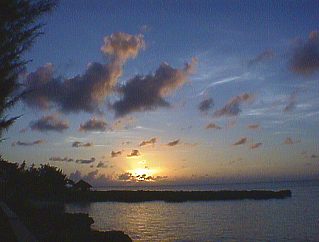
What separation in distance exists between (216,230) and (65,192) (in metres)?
55.9

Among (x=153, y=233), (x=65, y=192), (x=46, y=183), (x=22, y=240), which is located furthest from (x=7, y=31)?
(x=65, y=192)

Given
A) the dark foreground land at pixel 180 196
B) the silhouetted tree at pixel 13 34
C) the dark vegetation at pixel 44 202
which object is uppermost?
the silhouetted tree at pixel 13 34

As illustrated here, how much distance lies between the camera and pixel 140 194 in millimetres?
113062

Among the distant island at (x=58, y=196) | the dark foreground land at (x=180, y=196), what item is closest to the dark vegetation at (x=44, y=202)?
the distant island at (x=58, y=196)

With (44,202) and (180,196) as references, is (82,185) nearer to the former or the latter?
(44,202)

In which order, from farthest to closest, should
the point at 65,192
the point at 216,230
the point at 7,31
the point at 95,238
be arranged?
the point at 65,192
the point at 216,230
the point at 95,238
the point at 7,31

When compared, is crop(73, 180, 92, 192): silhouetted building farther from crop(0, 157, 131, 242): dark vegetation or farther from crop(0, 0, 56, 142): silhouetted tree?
crop(0, 0, 56, 142): silhouetted tree

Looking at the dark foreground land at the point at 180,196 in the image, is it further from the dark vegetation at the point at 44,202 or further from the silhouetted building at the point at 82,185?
the dark vegetation at the point at 44,202

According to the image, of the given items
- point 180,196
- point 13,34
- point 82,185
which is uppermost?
point 13,34

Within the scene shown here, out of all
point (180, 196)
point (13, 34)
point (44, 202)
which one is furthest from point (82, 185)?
point (13, 34)

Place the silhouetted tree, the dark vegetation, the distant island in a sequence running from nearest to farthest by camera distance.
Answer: the silhouetted tree, the dark vegetation, the distant island

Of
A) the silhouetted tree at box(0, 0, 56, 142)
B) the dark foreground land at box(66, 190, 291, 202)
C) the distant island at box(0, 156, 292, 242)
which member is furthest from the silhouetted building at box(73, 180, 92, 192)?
the silhouetted tree at box(0, 0, 56, 142)

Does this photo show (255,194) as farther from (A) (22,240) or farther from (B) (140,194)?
(A) (22,240)

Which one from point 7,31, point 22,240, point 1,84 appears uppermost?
point 7,31
